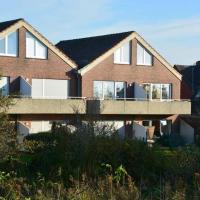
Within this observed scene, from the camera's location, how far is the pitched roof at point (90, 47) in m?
43.7

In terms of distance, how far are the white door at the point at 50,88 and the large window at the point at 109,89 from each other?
270 cm

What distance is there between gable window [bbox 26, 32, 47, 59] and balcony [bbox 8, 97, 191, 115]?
371cm

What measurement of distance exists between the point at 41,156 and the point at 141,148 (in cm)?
251

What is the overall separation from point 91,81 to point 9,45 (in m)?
7.20

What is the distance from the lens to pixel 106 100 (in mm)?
40188

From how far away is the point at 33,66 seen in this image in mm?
39156

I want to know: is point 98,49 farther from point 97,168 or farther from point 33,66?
point 97,168

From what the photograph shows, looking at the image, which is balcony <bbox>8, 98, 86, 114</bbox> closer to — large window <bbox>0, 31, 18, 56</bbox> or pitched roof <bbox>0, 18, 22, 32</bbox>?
large window <bbox>0, 31, 18, 56</bbox>

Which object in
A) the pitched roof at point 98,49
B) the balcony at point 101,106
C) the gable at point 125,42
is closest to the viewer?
the balcony at point 101,106

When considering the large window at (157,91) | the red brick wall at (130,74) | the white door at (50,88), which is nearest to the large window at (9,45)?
the white door at (50,88)

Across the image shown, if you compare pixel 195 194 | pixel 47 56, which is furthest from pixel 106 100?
pixel 195 194

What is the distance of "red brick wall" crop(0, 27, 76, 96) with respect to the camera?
37.9 metres

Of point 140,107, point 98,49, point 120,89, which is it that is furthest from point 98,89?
point 98,49

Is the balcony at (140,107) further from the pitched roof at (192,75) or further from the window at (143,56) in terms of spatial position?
the pitched roof at (192,75)
